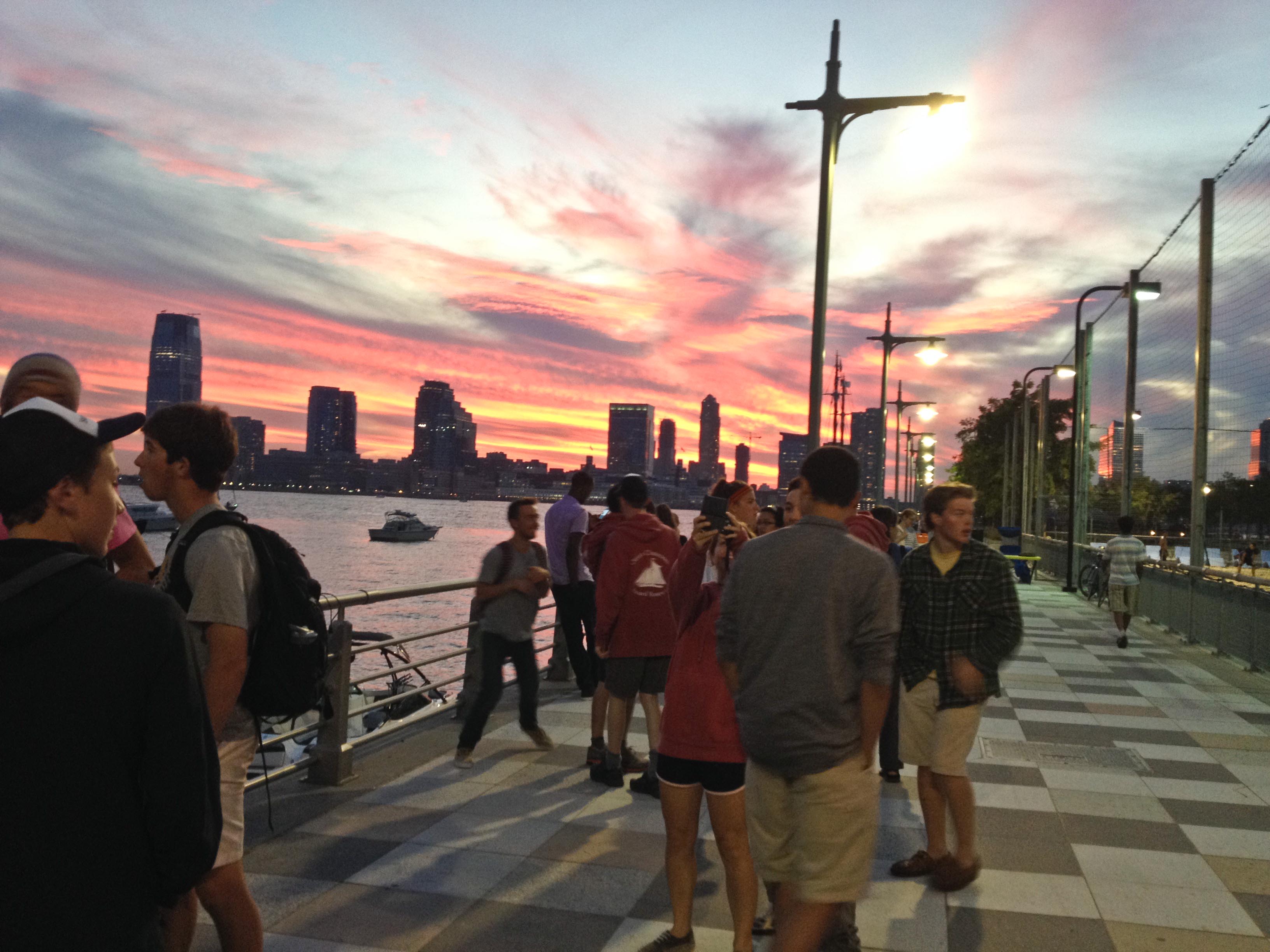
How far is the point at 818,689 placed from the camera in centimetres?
318

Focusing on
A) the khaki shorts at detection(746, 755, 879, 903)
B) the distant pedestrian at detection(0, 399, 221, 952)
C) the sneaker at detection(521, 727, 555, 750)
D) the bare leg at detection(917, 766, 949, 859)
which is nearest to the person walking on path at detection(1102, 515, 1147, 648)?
the sneaker at detection(521, 727, 555, 750)

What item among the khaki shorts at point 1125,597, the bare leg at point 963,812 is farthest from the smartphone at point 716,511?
the khaki shorts at point 1125,597

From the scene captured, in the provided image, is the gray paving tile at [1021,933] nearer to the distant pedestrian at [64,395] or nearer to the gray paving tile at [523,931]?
the gray paving tile at [523,931]

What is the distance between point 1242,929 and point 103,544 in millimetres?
4573

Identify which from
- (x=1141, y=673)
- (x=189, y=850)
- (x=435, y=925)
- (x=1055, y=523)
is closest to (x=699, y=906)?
(x=435, y=925)

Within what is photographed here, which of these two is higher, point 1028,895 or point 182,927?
point 182,927

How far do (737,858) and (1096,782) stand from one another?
399cm

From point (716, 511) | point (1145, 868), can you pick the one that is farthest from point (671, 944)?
point (1145, 868)

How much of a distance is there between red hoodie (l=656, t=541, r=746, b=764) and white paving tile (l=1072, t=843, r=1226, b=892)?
2240mm

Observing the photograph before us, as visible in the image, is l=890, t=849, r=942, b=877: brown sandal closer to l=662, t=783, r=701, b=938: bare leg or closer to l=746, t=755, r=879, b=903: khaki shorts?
l=662, t=783, r=701, b=938: bare leg

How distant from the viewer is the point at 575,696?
9773 mm

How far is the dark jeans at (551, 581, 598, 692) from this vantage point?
9.11 meters

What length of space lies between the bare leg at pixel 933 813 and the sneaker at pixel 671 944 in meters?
1.51

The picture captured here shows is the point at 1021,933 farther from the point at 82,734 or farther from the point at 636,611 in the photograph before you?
the point at 82,734
